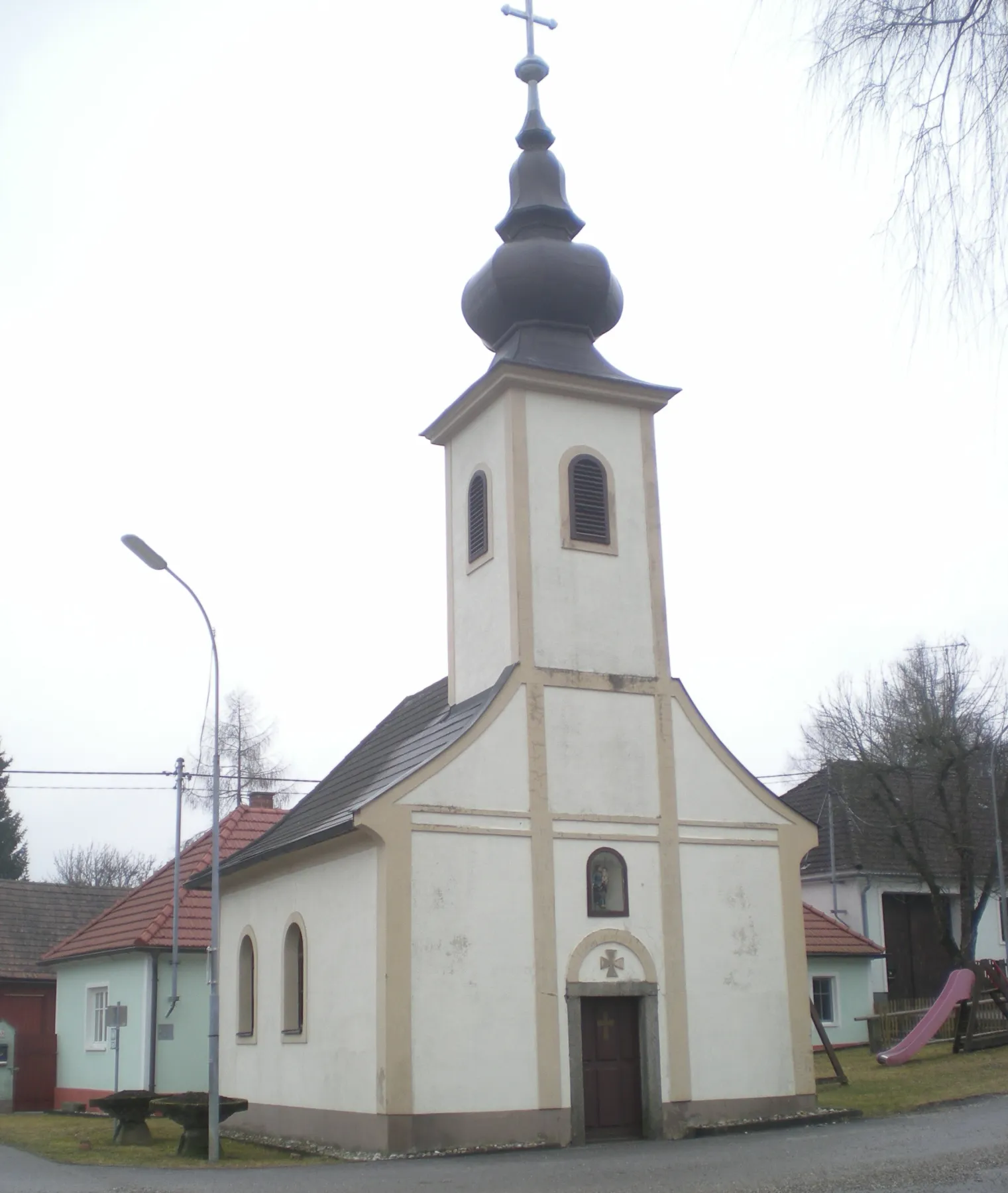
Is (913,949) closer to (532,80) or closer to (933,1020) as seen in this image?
(933,1020)

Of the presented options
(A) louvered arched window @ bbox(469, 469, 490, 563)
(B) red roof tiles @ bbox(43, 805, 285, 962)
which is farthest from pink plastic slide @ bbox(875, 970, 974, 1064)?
(B) red roof tiles @ bbox(43, 805, 285, 962)

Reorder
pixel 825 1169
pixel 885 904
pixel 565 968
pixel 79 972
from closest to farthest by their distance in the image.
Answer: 1. pixel 825 1169
2. pixel 565 968
3. pixel 79 972
4. pixel 885 904

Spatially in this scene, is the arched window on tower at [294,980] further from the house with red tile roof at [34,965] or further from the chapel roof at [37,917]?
the chapel roof at [37,917]

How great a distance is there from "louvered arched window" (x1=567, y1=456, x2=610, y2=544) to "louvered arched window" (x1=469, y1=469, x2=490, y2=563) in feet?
4.48

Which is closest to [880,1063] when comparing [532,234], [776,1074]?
[776,1074]

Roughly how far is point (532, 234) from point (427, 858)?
10.7 m

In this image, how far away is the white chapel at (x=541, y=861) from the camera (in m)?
18.0

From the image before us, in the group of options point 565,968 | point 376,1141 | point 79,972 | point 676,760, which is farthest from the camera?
point 79,972

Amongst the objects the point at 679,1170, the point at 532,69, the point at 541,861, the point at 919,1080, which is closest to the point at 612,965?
the point at 541,861

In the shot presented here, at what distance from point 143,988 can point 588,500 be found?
13.9 m

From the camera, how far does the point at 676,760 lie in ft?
67.5

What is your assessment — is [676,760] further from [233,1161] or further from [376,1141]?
[233,1161]

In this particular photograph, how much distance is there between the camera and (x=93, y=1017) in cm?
3025

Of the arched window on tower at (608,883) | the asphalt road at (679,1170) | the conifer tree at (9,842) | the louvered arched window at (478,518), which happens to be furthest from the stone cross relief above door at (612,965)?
the conifer tree at (9,842)
